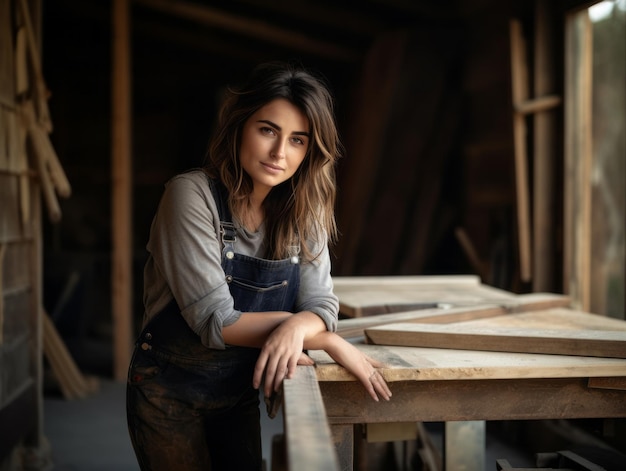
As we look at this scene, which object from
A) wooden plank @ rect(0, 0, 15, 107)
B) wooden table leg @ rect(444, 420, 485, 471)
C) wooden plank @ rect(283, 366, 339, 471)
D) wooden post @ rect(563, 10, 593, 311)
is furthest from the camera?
wooden post @ rect(563, 10, 593, 311)

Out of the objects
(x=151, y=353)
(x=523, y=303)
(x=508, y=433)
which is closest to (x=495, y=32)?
(x=508, y=433)

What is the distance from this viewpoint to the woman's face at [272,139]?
1.87 metres

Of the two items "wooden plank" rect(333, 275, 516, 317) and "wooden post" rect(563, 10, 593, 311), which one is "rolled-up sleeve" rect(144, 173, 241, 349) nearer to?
"wooden plank" rect(333, 275, 516, 317)

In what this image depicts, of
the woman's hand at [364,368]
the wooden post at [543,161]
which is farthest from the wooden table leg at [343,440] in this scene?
the wooden post at [543,161]

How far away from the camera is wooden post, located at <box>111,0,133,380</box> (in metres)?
5.73

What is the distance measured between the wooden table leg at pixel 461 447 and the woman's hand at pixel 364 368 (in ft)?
3.68

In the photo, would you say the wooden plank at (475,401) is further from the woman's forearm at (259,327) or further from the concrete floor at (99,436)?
the concrete floor at (99,436)

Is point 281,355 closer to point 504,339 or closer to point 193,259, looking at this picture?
point 193,259

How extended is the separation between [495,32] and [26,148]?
4122mm

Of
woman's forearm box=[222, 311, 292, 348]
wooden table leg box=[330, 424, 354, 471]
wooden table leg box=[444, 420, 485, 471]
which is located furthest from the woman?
wooden table leg box=[444, 420, 485, 471]

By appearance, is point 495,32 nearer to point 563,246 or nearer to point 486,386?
point 563,246

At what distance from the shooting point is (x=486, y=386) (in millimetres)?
1750

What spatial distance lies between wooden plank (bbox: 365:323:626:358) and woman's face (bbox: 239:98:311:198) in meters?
0.58

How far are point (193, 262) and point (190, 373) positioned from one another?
37 centimetres
